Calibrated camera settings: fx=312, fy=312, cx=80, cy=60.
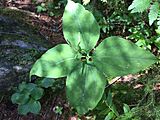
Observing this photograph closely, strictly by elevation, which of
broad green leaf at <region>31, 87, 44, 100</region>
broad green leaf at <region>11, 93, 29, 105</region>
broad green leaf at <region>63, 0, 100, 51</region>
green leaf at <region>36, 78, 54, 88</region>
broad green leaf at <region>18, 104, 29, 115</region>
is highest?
broad green leaf at <region>63, 0, 100, 51</region>

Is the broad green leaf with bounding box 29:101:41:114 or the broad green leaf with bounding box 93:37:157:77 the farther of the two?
the broad green leaf with bounding box 29:101:41:114

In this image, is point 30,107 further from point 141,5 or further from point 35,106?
point 141,5

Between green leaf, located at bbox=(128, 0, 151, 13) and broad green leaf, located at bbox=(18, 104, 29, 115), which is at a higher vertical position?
green leaf, located at bbox=(128, 0, 151, 13)

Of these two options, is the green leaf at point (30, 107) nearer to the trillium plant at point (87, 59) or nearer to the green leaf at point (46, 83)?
the green leaf at point (46, 83)

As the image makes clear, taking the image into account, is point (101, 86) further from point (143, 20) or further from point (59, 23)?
point (59, 23)

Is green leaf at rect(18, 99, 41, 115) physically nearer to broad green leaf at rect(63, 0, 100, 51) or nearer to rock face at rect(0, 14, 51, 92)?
rock face at rect(0, 14, 51, 92)

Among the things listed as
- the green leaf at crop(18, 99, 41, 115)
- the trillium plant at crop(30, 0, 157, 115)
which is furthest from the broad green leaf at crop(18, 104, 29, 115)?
the trillium plant at crop(30, 0, 157, 115)
